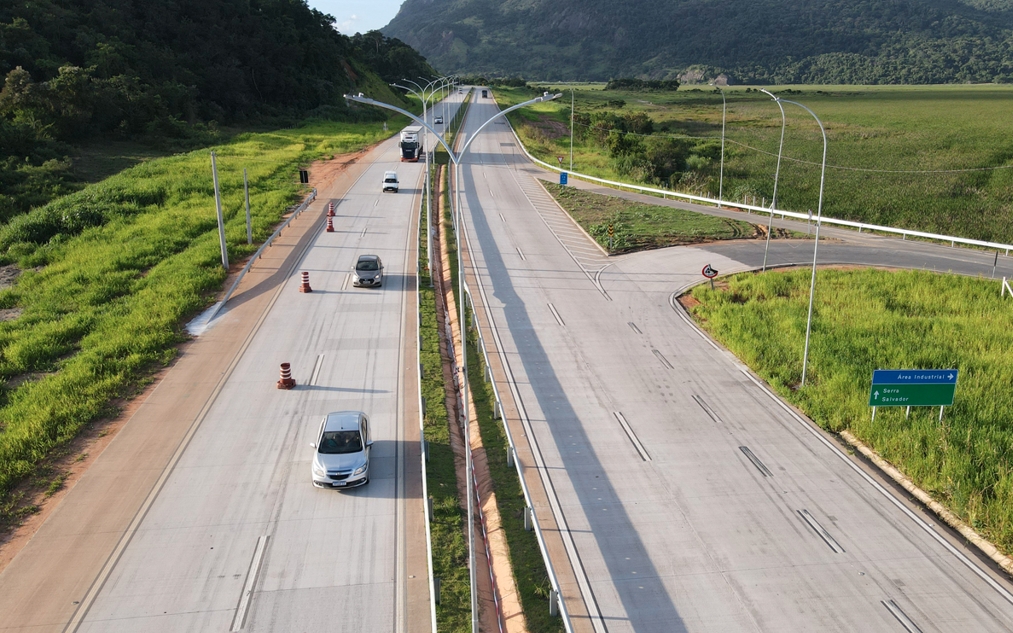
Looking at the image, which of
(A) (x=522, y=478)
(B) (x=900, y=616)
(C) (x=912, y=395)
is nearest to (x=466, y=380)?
(A) (x=522, y=478)

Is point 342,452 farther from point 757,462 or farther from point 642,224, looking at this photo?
point 642,224

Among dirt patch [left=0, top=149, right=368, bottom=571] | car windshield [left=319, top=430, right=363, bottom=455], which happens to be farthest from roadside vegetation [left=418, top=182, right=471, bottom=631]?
dirt patch [left=0, top=149, right=368, bottom=571]

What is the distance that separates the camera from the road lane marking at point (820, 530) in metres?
16.5

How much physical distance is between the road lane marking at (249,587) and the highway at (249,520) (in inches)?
1.3

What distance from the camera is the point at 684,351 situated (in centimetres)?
2773

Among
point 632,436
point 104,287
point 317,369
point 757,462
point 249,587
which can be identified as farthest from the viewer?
point 104,287

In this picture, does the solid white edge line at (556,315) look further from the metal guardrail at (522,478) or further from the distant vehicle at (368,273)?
the distant vehicle at (368,273)

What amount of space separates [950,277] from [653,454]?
77.4 ft

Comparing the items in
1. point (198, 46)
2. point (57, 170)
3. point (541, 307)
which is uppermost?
point (198, 46)

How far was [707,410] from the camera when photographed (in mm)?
23000

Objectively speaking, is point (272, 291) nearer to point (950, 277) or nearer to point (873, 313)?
point (873, 313)

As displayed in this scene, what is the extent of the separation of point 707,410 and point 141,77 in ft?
260

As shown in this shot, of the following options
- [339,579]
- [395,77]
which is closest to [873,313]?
[339,579]

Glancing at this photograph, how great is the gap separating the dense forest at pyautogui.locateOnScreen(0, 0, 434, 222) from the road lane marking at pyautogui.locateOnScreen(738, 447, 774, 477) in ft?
161
